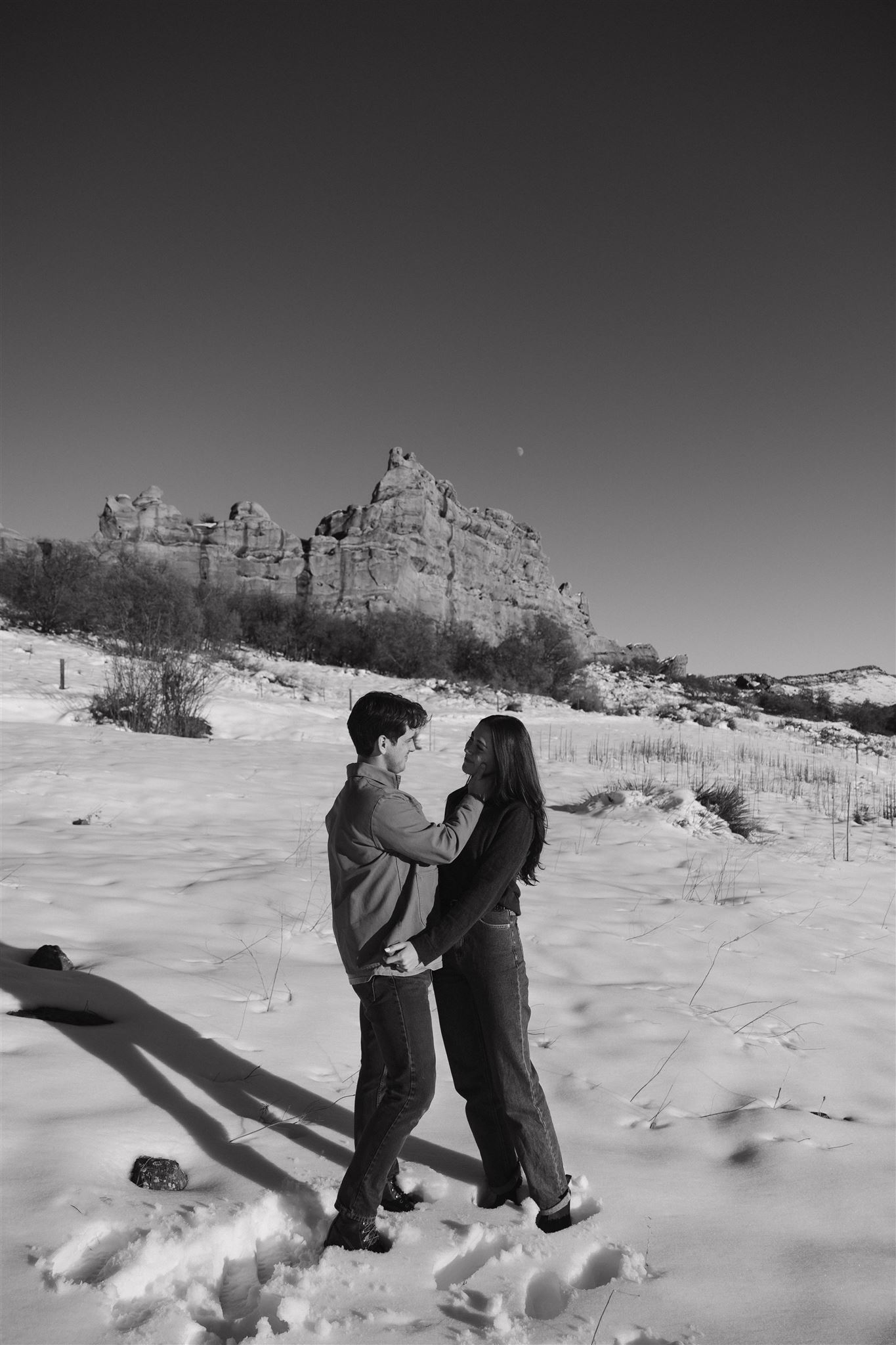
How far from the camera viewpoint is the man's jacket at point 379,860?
2.10 m

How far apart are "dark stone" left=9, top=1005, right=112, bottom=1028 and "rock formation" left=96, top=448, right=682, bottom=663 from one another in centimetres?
4421

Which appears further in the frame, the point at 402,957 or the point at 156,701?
the point at 156,701

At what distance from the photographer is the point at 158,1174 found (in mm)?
2191

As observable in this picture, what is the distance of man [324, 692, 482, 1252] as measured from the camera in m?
2.06

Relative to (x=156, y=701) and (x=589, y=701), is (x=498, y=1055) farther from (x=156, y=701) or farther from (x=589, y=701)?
(x=589, y=701)

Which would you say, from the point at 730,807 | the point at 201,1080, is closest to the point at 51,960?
the point at 201,1080

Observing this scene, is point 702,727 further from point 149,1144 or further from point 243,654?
point 149,1144

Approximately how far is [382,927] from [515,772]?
0.63 metres

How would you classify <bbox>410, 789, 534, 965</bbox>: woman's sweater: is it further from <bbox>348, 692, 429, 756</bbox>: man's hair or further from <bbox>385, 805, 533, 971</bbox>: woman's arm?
<bbox>348, 692, 429, 756</bbox>: man's hair

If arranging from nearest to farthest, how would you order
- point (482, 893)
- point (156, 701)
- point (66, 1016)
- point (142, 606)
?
1. point (482, 893)
2. point (66, 1016)
3. point (156, 701)
4. point (142, 606)

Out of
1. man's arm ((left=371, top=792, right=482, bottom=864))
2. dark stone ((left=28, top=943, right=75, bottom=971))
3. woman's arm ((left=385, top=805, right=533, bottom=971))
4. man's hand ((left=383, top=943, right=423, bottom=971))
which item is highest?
man's arm ((left=371, top=792, right=482, bottom=864))

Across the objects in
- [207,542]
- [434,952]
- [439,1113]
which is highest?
[207,542]

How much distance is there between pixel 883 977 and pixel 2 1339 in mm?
4809

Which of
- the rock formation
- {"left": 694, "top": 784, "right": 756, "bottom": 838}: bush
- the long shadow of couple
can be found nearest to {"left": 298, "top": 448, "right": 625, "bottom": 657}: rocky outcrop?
the rock formation
